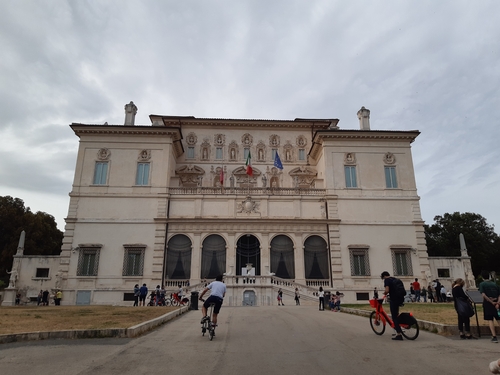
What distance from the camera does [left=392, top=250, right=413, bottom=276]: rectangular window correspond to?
3250 centimetres

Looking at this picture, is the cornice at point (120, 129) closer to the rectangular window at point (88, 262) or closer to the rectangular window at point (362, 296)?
the rectangular window at point (88, 262)

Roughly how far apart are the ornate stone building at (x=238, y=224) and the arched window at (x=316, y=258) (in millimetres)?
89

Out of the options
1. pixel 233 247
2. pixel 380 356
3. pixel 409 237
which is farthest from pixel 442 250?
pixel 380 356

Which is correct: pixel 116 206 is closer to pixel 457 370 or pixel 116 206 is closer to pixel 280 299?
pixel 280 299

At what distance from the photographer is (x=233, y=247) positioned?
3259 centimetres

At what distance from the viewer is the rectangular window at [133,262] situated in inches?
1241

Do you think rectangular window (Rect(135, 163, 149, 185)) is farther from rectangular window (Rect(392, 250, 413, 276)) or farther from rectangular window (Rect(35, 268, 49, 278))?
rectangular window (Rect(392, 250, 413, 276))

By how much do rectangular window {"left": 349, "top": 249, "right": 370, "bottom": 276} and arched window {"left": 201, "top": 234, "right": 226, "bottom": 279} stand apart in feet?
36.8

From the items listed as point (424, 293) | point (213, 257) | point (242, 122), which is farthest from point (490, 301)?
point (242, 122)

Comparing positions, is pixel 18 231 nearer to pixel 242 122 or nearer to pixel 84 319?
pixel 242 122

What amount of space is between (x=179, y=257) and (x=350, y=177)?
17484mm

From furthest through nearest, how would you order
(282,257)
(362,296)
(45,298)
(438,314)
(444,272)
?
(444,272), (282,257), (362,296), (45,298), (438,314)

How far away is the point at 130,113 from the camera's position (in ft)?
125

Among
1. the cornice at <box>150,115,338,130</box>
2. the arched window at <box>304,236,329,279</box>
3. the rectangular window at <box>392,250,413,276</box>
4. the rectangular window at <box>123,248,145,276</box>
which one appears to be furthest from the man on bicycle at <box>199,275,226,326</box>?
the cornice at <box>150,115,338,130</box>
